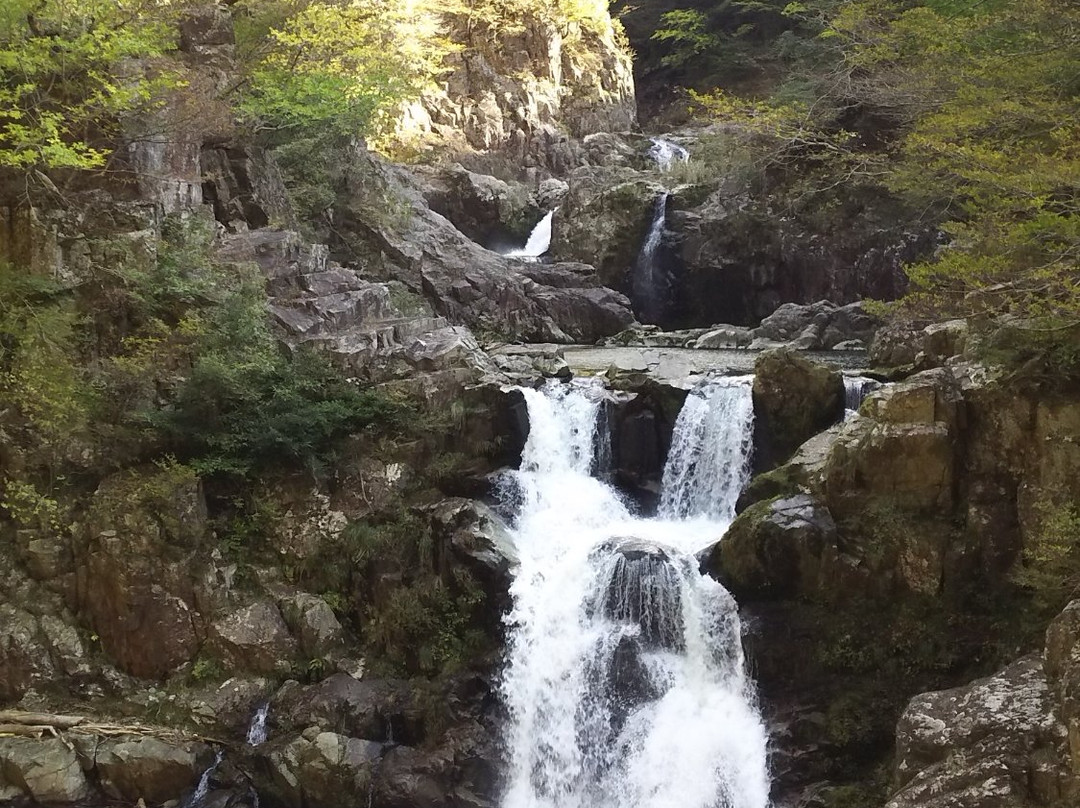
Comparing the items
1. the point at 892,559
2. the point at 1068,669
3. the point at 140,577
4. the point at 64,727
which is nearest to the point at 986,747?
the point at 1068,669

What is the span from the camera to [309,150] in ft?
61.1

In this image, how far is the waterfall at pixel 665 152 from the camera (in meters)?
28.7

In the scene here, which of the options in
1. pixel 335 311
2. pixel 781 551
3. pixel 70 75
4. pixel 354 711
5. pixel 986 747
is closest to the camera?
pixel 986 747

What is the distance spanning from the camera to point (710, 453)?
13492 millimetres

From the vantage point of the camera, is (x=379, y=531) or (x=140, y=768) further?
(x=379, y=531)

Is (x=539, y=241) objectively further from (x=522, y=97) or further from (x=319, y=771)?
(x=319, y=771)

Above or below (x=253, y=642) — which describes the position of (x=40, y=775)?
below

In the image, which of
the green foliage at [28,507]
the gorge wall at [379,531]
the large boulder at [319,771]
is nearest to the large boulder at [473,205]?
the gorge wall at [379,531]

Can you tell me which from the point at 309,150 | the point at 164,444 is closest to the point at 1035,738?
the point at 164,444

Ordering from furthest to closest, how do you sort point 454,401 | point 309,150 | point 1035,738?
point 309,150, point 454,401, point 1035,738

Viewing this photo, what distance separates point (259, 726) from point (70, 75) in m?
9.40

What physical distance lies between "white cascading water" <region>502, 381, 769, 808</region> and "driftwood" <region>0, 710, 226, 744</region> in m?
4.41

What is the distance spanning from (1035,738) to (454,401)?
8.98m

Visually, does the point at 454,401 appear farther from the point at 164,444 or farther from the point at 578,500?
the point at 164,444
